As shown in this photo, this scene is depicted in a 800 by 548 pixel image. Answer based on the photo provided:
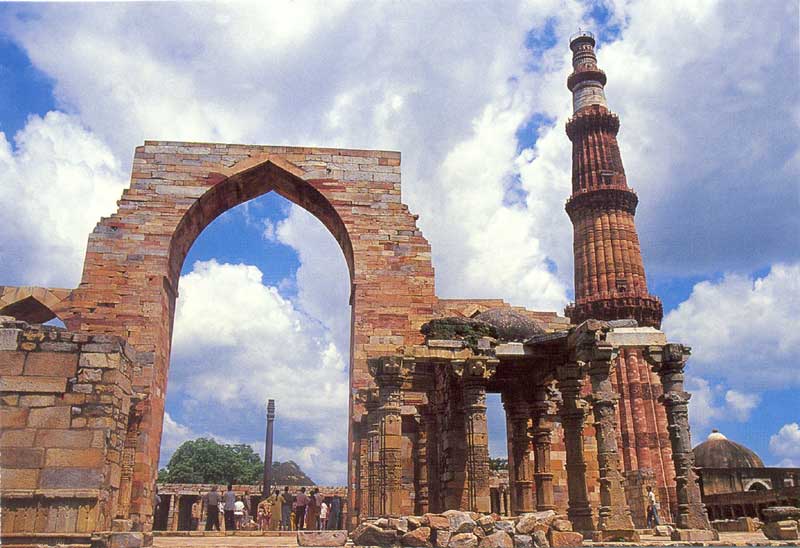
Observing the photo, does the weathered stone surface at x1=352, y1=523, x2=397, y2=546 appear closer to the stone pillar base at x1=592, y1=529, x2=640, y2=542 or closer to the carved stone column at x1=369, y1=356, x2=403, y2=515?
the carved stone column at x1=369, y1=356, x2=403, y2=515

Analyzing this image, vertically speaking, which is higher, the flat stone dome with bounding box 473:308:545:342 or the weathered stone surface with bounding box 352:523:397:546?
the flat stone dome with bounding box 473:308:545:342

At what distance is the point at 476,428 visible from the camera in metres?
10.5

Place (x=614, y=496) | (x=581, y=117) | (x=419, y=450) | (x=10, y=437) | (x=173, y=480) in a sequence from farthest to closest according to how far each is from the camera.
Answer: (x=173, y=480), (x=581, y=117), (x=419, y=450), (x=614, y=496), (x=10, y=437)

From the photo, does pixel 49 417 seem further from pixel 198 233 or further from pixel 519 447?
pixel 198 233

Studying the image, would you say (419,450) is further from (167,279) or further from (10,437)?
(10,437)

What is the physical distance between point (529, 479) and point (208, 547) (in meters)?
6.09

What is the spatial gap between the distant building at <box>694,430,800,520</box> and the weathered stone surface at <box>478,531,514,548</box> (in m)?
18.0

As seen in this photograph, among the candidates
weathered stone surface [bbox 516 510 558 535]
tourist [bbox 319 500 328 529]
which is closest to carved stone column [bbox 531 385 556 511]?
weathered stone surface [bbox 516 510 558 535]

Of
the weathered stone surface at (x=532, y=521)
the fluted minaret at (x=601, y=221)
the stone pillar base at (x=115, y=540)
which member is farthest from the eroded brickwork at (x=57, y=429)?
the fluted minaret at (x=601, y=221)

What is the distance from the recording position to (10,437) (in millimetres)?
6973

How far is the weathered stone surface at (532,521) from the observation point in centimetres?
803

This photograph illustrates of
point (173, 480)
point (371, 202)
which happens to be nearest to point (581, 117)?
point (371, 202)

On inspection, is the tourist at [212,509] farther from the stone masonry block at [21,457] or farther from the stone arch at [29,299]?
the stone masonry block at [21,457]

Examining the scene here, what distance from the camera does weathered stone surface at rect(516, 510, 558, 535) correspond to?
8032mm
